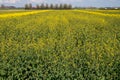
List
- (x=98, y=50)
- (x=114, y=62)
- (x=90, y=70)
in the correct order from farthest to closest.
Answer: (x=98, y=50), (x=114, y=62), (x=90, y=70)

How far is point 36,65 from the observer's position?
23.9ft

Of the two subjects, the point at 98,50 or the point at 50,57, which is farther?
the point at 98,50

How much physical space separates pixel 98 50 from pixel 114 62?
957mm

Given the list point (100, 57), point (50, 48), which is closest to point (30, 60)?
point (50, 48)

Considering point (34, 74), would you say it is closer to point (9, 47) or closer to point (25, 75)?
point (25, 75)

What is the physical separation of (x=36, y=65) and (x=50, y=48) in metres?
1.25

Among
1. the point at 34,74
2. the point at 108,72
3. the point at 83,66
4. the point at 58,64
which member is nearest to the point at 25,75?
the point at 34,74

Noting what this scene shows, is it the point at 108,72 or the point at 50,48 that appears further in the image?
the point at 50,48

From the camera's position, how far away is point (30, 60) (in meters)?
7.24

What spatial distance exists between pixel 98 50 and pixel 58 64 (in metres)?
1.65

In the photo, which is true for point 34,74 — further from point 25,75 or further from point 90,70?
point 90,70

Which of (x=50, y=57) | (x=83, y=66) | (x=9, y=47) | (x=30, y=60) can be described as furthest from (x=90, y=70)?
(x=9, y=47)

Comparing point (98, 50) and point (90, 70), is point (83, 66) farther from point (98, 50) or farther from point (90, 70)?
point (98, 50)

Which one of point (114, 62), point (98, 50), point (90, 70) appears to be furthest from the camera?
point (98, 50)
